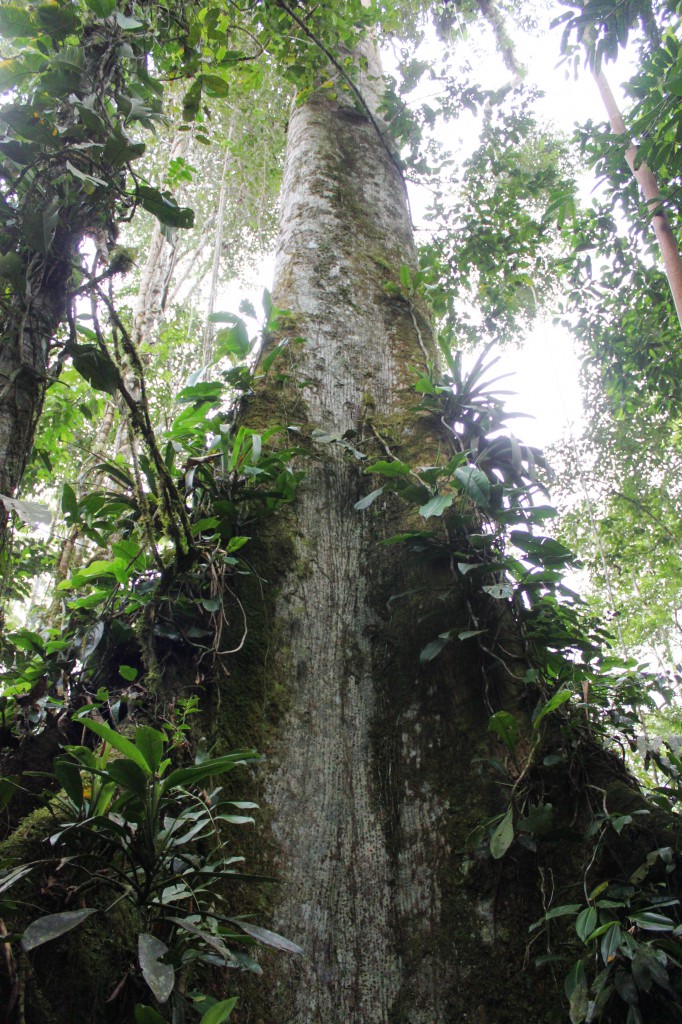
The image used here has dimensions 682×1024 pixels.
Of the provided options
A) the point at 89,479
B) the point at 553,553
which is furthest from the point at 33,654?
the point at 89,479

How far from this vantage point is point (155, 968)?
912 mm

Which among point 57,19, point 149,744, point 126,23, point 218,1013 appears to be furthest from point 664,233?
point 218,1013

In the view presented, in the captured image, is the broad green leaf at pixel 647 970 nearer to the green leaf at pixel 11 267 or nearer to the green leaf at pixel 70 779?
the green leaf at pixel 70 779

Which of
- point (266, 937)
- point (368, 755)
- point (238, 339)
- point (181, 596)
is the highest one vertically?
point (238, 339)

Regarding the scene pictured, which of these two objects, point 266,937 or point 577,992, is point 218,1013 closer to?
A: point 266,937

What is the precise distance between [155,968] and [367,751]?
760mm

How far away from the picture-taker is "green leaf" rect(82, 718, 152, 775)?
1.02m

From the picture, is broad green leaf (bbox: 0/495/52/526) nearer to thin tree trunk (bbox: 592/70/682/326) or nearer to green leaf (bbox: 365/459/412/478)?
green leaf (bbox: 365/459/412/478)

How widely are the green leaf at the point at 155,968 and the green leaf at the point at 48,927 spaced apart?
10cm

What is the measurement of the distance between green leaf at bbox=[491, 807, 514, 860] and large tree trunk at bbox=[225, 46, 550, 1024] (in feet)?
0.33

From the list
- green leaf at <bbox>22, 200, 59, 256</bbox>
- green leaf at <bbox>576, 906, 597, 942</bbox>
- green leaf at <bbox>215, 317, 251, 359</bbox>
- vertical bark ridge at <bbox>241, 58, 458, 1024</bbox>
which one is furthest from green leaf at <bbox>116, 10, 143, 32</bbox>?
green leaf at <bbox>576, 906, 597, 942</bbox>

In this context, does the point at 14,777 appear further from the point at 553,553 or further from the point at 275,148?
the point at 275,148

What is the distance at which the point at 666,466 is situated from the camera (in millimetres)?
6180

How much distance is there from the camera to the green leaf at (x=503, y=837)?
1.28 m
